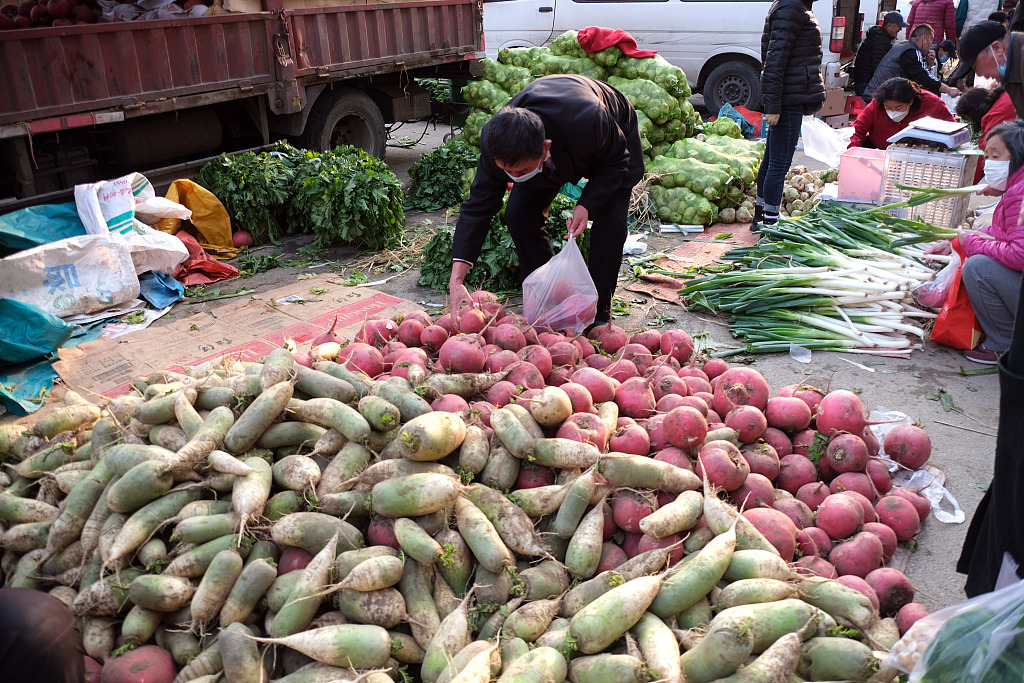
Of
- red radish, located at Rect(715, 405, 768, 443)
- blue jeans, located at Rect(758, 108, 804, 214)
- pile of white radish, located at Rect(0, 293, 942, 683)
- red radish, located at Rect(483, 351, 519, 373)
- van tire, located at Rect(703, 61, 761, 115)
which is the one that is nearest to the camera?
pile of white radish, located at Rect(0, 293, 942, 683)

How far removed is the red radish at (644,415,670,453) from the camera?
9.18 feet

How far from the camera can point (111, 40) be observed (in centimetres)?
604

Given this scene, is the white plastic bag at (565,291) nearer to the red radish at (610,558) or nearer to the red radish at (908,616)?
the red radish at (610,558)

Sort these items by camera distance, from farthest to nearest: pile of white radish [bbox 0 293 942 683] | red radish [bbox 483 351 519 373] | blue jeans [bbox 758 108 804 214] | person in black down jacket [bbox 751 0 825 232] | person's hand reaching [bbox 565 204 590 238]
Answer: blue jeans [bbox 758 108 804 214]
person in black down jacket [bbox 751 0 825 232]
person's hand reaching [bbox 565 204 590 238]
red radish [bbox 483 351 519 373]
pile of white radish [bbox 0 293 942 683]

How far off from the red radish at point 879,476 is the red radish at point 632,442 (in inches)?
40.8

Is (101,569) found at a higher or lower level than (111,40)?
lower

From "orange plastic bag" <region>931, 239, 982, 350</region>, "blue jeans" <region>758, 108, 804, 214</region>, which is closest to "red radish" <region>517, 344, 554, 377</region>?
"orange plastic bag" <region>931, 239, 982, 350</region>

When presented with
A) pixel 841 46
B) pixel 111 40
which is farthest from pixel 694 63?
pixel 111 40

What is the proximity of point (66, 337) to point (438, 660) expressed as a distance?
12.8 feet

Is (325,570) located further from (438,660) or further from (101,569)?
(101,569)

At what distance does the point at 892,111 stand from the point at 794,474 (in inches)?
202

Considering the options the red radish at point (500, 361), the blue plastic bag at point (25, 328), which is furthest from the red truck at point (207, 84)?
the red radish at point (500, 361)

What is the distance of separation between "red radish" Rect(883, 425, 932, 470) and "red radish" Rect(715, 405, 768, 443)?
2.53 feet

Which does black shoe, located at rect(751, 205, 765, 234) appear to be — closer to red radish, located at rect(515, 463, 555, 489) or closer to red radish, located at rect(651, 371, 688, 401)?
red radish, located at rect(651, 371, 688, 401)
